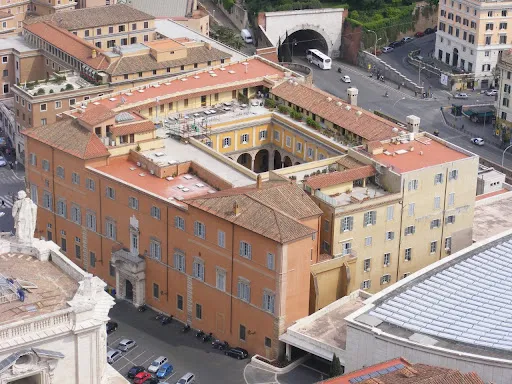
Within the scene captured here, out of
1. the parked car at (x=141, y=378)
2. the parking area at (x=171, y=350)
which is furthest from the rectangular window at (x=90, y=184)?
the parked car at (x=141, y=378)

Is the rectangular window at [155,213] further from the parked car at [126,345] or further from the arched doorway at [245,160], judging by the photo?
the arched doorway at [245,160]

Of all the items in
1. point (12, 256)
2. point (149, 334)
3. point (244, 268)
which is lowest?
point (149, 334)

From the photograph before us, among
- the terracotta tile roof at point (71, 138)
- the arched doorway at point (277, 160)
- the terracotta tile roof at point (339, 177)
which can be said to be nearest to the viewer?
the terracotta tile roof at point (339, 177)

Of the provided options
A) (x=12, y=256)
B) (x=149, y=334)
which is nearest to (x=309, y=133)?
(x=149, y=334)

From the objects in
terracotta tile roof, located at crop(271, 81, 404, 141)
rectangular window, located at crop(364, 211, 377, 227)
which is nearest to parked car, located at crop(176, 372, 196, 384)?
rectangular window, located at crop(364, 211, 377, 227)

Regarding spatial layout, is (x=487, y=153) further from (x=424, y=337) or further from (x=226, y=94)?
(x=424, y=337)

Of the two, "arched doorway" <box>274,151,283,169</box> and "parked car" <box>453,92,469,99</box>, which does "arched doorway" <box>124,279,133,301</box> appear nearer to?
"arched doorway" <box>274,151,283,169</box>
